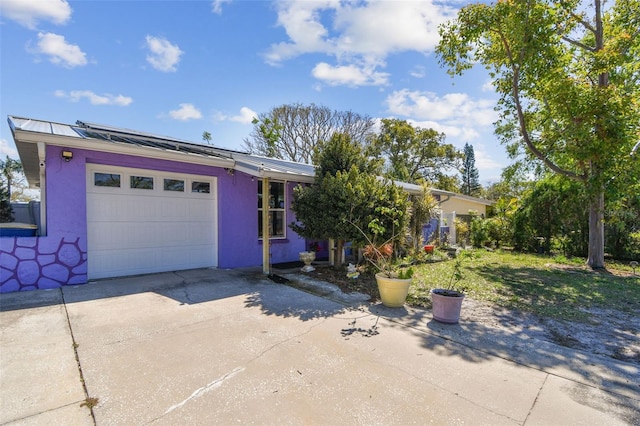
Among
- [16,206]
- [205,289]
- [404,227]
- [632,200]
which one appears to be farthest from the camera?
[16,206]

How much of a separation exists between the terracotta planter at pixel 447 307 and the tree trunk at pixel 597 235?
878cm

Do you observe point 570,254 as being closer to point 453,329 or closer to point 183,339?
point 453,329

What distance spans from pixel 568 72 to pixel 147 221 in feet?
41.8

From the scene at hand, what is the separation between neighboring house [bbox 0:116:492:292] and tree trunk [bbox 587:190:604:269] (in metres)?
9.83

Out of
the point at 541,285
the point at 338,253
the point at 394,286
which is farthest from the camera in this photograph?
the point at 338,253

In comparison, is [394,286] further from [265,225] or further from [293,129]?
[293,129]

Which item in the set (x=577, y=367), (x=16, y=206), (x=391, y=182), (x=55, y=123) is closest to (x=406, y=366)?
(x=577, y=367)

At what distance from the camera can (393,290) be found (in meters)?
5.30

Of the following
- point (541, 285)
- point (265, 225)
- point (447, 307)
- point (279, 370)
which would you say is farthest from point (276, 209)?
point (541, 285)

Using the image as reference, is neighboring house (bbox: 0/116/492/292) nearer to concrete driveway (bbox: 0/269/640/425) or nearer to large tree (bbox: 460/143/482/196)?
concrete driveway (bbox: 0/269/640/425)

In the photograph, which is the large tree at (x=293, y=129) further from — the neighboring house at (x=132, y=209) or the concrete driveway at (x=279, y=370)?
the concrete driveway at (x=279, y=370)

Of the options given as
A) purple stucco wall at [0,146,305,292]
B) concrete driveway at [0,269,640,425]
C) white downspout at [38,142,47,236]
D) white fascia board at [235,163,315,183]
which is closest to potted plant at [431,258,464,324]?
concrete driveway at [0,269,640,425]

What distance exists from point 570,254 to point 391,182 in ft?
34.2

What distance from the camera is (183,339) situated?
152 inches
